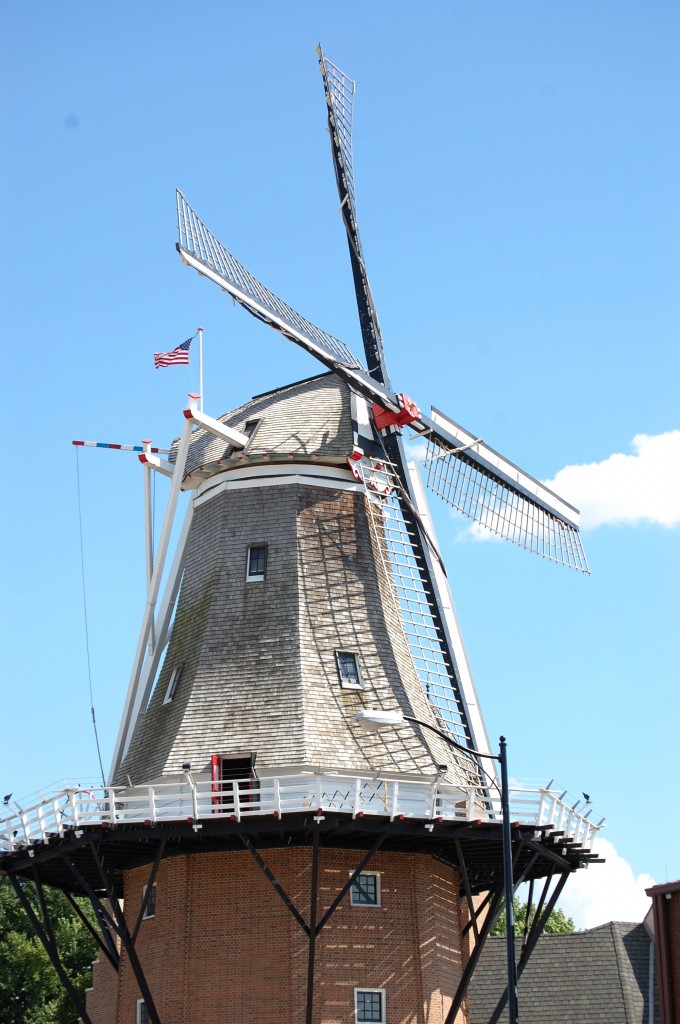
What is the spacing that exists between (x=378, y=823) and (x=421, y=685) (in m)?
5.48

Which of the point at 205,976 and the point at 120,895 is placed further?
the point at 120,895

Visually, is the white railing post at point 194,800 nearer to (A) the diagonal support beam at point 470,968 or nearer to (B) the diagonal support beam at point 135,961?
(B) the diagonal support beam at point 135,961

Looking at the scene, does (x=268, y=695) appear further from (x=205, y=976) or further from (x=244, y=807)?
(x=205, y=976)

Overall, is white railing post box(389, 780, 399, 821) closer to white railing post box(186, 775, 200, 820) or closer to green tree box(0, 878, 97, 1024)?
white railing post box(186, 775, 200, 820)

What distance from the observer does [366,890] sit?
26859mm

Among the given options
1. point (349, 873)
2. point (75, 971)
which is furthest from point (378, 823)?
point (75, 971)

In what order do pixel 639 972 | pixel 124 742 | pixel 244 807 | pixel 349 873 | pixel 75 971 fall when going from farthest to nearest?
1. pixel 75 971
2. pixel 639 972
3. pixel 124 742
4. pixel 349 873
5. pixel 244 807

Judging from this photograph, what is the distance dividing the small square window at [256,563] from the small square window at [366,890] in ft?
23.0

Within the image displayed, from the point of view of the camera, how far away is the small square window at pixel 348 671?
28.6 m

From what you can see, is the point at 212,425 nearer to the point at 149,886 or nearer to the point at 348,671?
the point at 348,671

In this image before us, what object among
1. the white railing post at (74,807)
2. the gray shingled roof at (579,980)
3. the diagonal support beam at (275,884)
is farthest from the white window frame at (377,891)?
the gray shingled roof at (579,980)

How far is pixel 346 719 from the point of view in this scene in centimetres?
2798

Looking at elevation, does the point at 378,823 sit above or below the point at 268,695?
below

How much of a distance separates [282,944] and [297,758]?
3.57m
